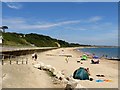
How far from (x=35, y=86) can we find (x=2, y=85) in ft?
6.71

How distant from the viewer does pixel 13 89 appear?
15367 millimetres

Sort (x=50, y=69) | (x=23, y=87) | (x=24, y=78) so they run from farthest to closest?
(x=50, y=69), (x=24, y=78), (x=23, y=87)

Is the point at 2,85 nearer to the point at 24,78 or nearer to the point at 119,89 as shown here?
the point at 24,78

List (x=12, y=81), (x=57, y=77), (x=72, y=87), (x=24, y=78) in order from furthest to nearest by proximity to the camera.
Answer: (x=57, y=77) < (x=24, y=78) < (x=12, y=81) < (x=72, y=87)

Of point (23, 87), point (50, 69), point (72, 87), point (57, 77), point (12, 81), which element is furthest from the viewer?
point (50, 69)

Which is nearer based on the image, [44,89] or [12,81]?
[44,89]

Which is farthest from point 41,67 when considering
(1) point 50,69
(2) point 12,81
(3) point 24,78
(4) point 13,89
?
(4) point 13,89

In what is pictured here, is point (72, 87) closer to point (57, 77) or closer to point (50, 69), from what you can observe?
point (57, 77)

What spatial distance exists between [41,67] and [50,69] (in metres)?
1.70

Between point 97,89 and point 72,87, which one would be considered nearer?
point 72,87

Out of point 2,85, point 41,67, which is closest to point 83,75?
point 41,67

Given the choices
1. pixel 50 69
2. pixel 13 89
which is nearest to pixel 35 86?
pixel 13 89

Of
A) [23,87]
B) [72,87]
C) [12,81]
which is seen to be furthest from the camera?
[12,81]

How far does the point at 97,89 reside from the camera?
17.8 m
